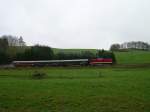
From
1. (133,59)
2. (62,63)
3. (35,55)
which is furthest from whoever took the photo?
(133,59)

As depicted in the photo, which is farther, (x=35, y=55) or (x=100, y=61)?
(x=35, y=55)

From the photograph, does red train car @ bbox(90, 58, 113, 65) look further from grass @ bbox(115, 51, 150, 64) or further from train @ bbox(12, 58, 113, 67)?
grass @ bbox(115, 51, 150, 64)

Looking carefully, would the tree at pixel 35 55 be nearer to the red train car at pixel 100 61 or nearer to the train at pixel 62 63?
the train at pixel 62 63

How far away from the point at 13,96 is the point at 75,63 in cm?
4628

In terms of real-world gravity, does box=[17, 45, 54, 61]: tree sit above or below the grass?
above

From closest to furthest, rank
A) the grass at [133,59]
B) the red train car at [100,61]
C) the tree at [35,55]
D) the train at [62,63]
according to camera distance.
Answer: the train at [62,63]
the red train car at [100,61]
the tree at [35,55]
the grass at [133,59]

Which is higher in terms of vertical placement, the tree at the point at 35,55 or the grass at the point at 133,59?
the tree at the point at 35,55

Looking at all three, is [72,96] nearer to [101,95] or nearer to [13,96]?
[101,95]

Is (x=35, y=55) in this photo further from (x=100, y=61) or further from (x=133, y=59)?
(x=133, y=59)

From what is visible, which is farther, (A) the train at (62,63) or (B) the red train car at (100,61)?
(B) the red train car at (100,61)

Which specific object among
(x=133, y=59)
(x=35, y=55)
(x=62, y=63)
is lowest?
(x=62, y=63)

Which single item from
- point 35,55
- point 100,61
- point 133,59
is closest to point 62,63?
point 100,61

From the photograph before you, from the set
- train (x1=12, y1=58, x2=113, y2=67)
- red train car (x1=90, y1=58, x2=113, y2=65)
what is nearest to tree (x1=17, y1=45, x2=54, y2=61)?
train (x1=12, y1=58, x2=113, y2=67)

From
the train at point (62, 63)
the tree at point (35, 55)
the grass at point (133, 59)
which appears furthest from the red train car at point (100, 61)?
the tree at point (35, 55)
